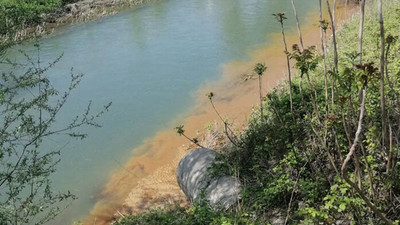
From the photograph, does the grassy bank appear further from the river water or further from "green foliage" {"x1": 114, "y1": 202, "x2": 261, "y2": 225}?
the river water

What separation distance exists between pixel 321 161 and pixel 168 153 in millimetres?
4060

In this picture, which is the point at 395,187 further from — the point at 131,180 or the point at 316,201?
the point at 131,180

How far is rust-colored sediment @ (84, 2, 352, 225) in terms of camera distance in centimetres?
661

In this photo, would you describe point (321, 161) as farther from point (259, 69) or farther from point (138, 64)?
point (138, 64)

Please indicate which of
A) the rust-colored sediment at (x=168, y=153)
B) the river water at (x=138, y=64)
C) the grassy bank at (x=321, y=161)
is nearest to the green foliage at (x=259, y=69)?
the grassy bank at (x=321, y=161)

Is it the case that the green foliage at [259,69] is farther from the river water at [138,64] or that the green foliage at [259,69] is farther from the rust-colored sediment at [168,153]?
the river water at [138,64]

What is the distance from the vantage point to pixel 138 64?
12602mm

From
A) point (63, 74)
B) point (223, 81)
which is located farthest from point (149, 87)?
point (63, 74)

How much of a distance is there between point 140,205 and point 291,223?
10.9 feet

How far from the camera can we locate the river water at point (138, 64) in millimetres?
8211

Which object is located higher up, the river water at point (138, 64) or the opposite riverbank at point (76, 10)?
the opposite riverbank at point (76, 10)

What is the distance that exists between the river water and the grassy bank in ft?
10.2

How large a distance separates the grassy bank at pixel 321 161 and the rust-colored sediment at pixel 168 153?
1357 millimetres

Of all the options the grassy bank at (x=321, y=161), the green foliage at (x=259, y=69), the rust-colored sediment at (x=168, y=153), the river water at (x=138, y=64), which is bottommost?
the rust-colored sediment at (x=168, y=153)
